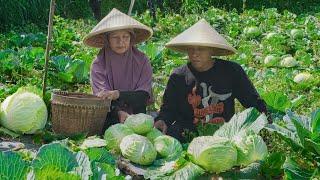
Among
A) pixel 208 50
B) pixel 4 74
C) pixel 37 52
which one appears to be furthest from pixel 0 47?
pixel 208 50

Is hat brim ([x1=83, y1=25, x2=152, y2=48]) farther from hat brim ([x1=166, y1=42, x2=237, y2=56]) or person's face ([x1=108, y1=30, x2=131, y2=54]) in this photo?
hat brim ([x1=166, y1=42, x2=237, y2=56])

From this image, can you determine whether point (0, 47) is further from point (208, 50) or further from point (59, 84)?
point (208, 50)

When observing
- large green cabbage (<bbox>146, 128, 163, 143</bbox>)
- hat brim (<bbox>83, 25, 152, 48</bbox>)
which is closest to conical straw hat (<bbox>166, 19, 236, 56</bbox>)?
hat brim (<bbox>83, 25, 152, 48</bbox>)

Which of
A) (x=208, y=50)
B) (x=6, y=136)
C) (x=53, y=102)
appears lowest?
(x=6, y=136)

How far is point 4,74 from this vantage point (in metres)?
6.14

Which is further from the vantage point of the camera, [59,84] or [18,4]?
[18,4]

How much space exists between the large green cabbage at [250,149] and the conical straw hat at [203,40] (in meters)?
0.92

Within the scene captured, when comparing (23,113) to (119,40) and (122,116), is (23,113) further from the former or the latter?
(119,40)

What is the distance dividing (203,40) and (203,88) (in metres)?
0.37

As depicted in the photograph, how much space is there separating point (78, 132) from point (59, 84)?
1890 mm

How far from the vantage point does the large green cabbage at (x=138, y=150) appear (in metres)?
3.56

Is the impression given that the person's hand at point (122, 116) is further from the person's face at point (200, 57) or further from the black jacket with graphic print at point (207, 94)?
the person's face at point (200, 57)

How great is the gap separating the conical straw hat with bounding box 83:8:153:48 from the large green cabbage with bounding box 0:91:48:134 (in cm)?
79

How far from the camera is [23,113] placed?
4.14 metres
